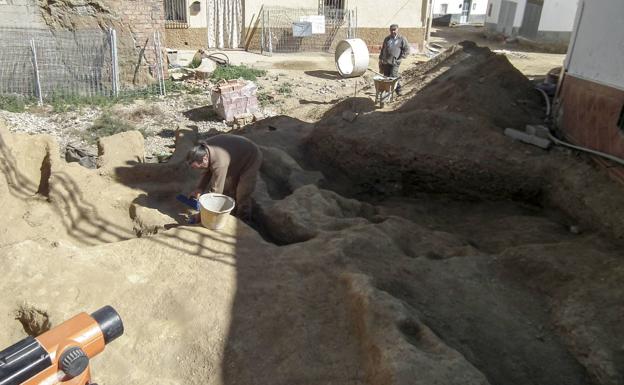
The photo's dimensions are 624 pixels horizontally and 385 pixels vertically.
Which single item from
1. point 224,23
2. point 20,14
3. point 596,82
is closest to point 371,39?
point 224,23

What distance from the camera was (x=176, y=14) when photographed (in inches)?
710

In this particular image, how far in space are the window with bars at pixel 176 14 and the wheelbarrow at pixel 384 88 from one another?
31.4 feet

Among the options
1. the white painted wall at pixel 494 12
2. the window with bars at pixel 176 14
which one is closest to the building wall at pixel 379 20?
the window with bars at pixel 176 14

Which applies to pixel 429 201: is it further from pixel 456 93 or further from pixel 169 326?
pixel 169 326

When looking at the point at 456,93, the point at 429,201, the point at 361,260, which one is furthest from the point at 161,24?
the point at 361,260

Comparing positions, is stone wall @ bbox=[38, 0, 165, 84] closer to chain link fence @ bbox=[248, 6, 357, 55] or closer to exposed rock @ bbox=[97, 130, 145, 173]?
exposed rock @ bbox=[97, 130, 145, 173]

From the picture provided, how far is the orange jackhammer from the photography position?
1.81 metres

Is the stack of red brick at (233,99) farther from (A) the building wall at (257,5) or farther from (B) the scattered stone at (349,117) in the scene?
(A) the building wall at (257,5)

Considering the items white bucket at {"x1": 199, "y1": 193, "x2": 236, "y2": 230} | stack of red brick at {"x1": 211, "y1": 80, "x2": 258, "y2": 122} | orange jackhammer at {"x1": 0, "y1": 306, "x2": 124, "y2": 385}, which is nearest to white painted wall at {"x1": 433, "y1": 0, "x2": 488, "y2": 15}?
stack of red brick at {"x1": 211, "y1": 80, "x2": 258, "y2": 122}

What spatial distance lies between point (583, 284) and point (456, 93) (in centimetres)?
576

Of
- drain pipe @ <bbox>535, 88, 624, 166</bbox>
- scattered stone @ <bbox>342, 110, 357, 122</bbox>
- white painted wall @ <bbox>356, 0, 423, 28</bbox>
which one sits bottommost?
scattered stone @ <bbox>342, 110, 357, 122</bbox>

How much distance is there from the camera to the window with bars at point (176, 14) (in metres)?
17.7

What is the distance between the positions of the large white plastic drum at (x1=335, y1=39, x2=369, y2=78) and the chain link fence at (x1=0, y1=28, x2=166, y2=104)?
5.84 metres

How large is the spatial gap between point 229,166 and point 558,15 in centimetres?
2161
